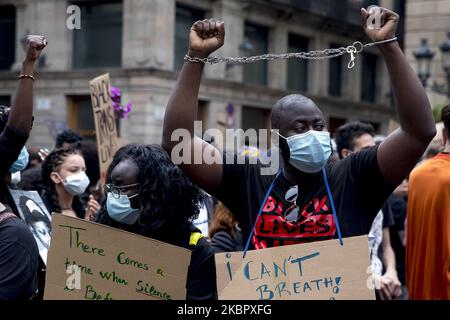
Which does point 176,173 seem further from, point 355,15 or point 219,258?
point 355,15

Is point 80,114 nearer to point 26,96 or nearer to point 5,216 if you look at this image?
point 26,96

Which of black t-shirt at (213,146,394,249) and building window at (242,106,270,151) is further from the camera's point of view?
building window at (242,106,270,151)

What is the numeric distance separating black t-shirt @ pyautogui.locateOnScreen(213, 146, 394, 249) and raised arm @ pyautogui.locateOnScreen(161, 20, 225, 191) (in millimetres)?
149

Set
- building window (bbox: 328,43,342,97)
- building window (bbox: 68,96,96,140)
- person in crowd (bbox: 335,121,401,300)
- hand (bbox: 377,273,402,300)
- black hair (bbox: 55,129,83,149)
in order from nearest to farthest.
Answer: hand (bbox: 377,273,402,300), person in crowd (bbox: 335,121,401,300), black hair (bbox: 55,129,83,149), building window (bbox: 68,96,96,140), building window (bbox: 328,43,342,97)

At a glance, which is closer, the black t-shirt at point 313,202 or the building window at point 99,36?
the black t-shirt at point 313,202

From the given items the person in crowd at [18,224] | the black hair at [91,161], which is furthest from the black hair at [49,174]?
the black hair at [91,161]

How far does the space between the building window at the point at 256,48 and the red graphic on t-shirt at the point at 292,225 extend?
22.7 m

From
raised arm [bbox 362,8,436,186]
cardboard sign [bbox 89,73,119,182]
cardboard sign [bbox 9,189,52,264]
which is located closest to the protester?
raised arm [bbox 362,8,436,186]

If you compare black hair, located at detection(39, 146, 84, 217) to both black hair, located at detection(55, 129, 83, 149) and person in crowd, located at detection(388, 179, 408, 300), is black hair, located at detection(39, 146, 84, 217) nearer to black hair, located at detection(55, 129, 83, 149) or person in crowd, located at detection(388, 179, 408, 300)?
black hair, located at detection(55, 129, 83, 149)

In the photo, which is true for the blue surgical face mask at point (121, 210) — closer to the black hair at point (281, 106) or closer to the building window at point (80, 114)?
the black hair at point (281, 106)

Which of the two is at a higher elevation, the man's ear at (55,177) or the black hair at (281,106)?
the black hair at (281,106)

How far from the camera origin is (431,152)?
675 cm

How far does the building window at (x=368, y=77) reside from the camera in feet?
105

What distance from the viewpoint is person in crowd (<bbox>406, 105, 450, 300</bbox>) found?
13.4 feet
